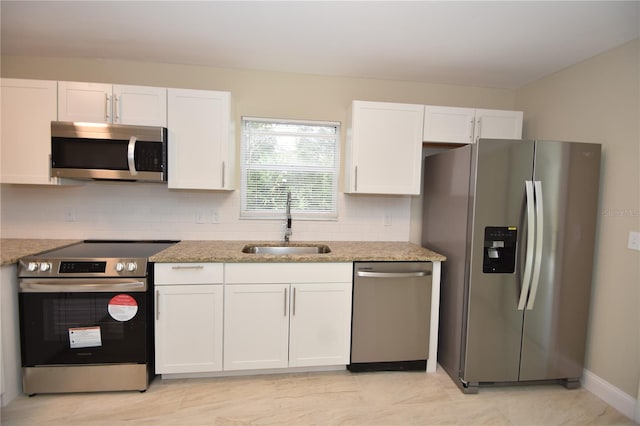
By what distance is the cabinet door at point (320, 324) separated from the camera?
2.42 m

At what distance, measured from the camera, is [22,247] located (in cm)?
237

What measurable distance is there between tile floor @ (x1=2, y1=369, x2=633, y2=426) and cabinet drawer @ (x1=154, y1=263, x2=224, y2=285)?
774mm

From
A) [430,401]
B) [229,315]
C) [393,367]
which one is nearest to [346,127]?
[229,315]

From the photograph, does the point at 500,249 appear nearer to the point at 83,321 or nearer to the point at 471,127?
the point at 471,127

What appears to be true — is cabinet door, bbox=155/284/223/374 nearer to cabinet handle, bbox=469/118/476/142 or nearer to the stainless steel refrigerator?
the stainless steel refrigerator

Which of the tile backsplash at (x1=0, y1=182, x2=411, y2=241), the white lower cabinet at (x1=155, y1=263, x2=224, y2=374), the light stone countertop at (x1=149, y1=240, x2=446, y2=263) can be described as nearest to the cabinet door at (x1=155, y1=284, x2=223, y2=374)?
the white lower cabinet at (x1=155, y1=263, x2=224, y2=374)

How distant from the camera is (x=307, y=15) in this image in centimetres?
200

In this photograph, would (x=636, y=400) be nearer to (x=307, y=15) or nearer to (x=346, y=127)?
(x=346, y=127)

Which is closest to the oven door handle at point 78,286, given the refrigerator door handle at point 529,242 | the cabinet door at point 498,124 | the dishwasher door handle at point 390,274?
the dishwasher door handle at point 390,274

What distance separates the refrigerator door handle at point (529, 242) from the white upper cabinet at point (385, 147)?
0.84 m

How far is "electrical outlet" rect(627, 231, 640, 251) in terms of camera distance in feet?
6.87

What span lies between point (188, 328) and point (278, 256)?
0.82 meters

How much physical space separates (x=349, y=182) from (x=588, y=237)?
5.91ft

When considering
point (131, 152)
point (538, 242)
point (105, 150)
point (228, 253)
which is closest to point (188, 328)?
point (228, 253)
